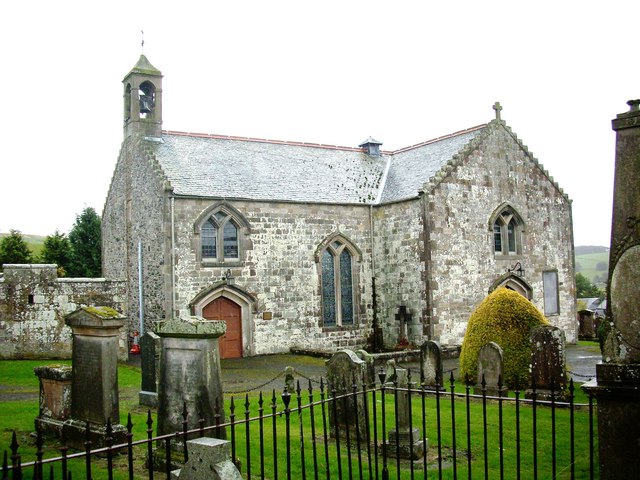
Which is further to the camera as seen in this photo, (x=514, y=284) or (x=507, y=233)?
(x=507, y=233)

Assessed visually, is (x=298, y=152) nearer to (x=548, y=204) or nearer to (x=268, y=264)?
A: (x=268, y=264)

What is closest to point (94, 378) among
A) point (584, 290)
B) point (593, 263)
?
point (584, 290)

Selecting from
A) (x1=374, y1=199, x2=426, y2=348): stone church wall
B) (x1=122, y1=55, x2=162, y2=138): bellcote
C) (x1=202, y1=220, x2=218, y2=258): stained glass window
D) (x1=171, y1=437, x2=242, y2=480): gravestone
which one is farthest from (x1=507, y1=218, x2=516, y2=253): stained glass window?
(x1=171, y1=437, x2=242, y2=480): gravestone

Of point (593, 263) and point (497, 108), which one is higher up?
point (497, 108)

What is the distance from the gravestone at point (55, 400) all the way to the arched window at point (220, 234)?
38.8ft

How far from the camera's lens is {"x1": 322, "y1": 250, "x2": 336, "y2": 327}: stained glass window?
2534 cm

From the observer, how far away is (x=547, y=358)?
13930mm

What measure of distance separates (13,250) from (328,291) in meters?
18.6

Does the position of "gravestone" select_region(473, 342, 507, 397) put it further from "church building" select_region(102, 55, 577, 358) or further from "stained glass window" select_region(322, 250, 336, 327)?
"stained glass window" select_region(322, 250, 336, 327)

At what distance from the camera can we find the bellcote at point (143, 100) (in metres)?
24.9

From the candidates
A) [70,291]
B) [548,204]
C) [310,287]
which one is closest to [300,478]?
[70,291]

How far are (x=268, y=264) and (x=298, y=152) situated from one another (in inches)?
232

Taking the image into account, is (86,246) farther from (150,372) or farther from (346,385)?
(346,385)

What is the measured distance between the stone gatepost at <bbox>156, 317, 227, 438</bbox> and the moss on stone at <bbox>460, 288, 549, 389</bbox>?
914 centimetres
